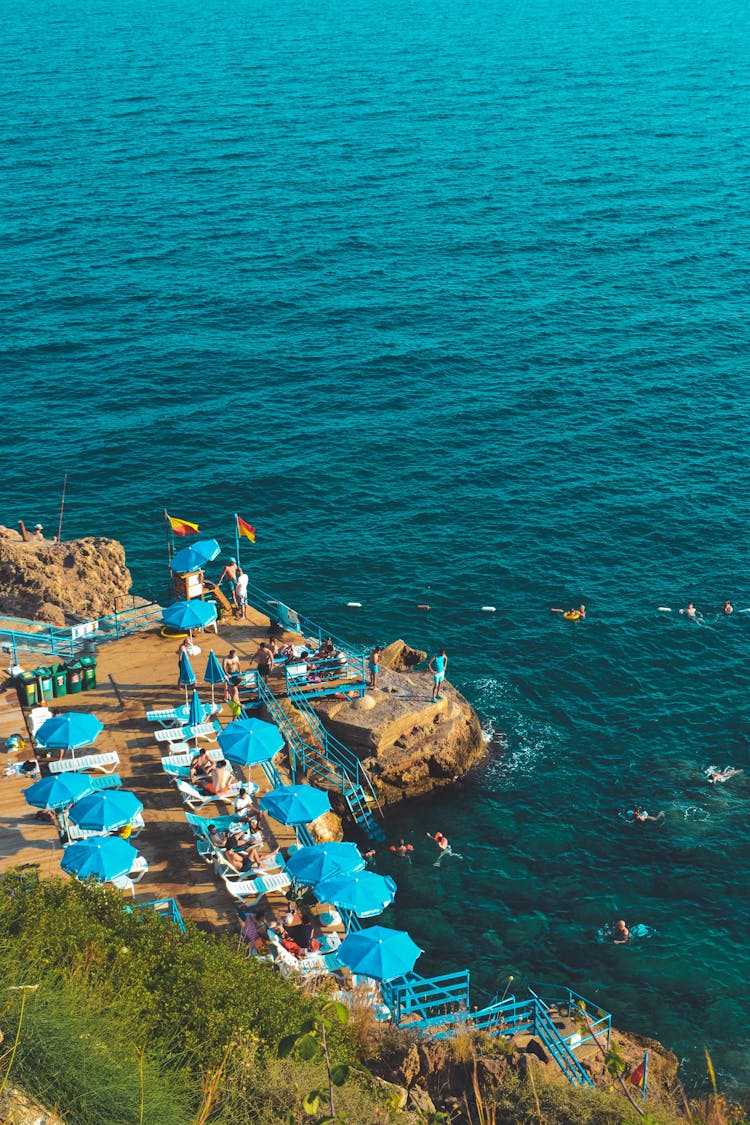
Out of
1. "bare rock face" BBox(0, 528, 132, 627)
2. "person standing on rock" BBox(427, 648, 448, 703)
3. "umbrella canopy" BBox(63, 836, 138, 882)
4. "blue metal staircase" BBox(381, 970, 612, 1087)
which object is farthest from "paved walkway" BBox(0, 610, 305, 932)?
"person standing on rock" BBox(427, 648, 448, 703)

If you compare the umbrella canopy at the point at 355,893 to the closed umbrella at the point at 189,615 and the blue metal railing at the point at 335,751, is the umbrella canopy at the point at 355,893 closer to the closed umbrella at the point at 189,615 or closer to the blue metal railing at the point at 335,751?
the blue metal railing at the point at 335,751

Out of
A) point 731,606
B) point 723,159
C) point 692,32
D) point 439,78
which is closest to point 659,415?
point 731,606

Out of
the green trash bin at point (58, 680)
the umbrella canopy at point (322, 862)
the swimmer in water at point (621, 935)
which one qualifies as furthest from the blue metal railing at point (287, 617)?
the swimmer in water at point (621, 935)

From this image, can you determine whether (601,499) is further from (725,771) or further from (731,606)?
(725,771)

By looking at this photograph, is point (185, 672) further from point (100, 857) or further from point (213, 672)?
point (100, 857)

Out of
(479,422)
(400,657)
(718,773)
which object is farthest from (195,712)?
(479,422)
